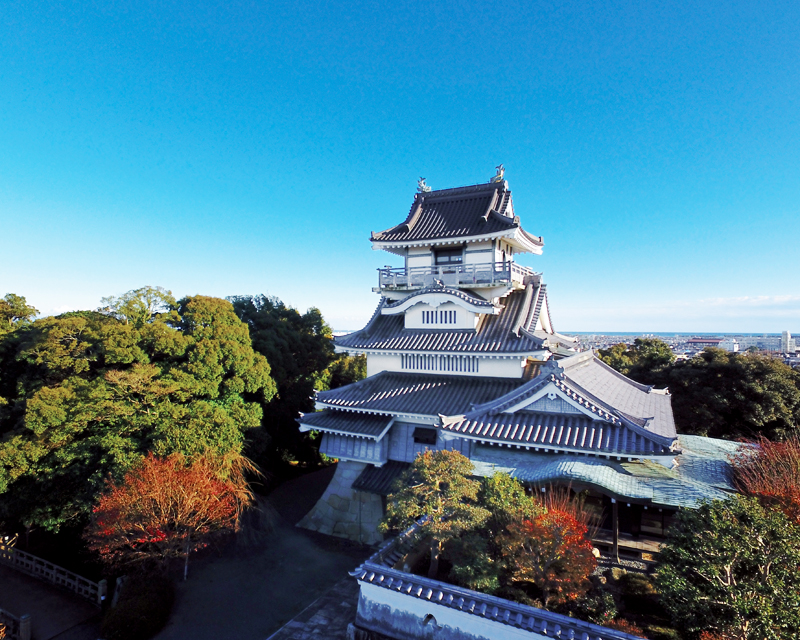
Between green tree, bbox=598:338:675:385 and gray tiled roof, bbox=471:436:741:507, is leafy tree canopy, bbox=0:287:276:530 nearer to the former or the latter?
gray tiled roof, bbox=471:436:741:507

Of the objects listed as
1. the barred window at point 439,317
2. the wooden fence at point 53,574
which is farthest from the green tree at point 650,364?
the wooden fence at point 53,574

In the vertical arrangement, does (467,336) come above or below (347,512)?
above

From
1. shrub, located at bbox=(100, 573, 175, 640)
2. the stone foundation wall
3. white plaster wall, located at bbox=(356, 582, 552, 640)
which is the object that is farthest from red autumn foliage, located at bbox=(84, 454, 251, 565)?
white plaster wall, located at bbox=(356, 582, 552, 640)

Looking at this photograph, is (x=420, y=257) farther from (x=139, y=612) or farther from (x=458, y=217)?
(x=139, y=612)

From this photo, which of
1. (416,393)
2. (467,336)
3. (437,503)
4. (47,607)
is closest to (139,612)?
(47,607)

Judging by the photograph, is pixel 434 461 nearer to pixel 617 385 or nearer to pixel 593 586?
pixel 593 586

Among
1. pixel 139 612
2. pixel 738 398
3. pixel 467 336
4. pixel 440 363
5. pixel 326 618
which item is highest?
pixel 467 336
